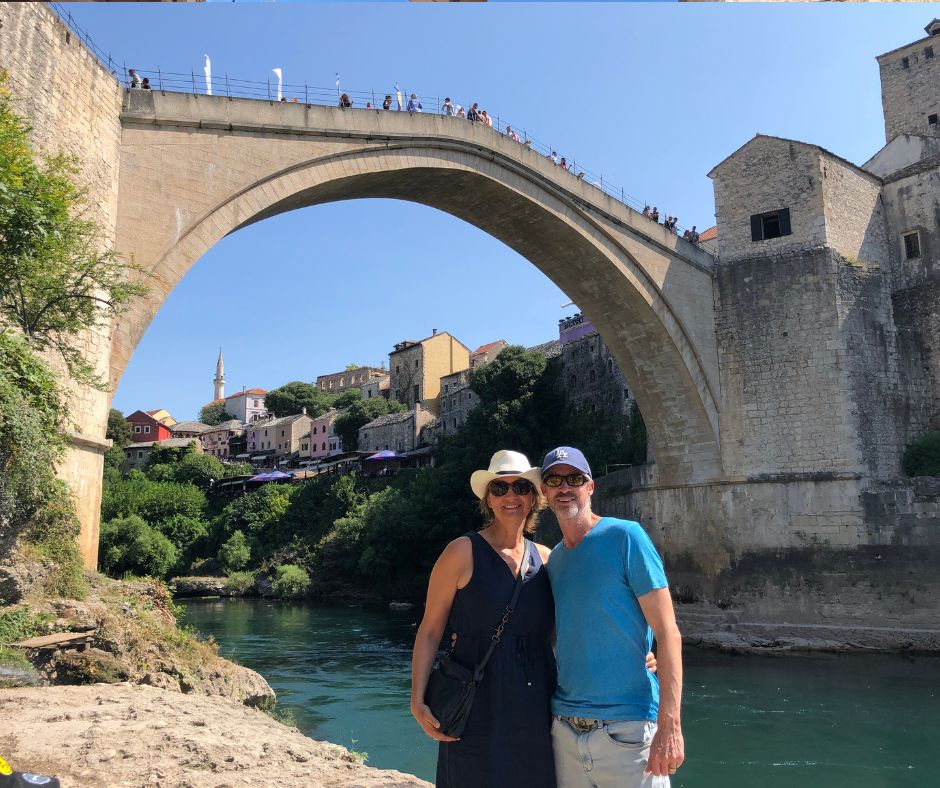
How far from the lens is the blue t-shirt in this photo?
2408 mm

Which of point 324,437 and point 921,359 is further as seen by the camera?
point 324,437

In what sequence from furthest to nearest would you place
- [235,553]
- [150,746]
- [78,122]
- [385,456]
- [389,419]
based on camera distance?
[389,419], [385,456], [235,553], [78,122], [150,746]

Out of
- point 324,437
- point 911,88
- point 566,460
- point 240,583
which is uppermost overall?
point 911,88

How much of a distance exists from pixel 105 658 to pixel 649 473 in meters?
12.6

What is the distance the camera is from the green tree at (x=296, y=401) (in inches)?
2525

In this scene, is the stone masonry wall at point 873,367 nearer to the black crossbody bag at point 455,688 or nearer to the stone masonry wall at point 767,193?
the stone masonry wall at point 767,193

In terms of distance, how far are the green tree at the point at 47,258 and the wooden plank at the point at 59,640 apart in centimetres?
239

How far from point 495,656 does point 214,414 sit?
8026cm

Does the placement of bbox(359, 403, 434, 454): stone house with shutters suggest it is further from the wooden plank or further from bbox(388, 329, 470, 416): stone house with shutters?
the wooden plank

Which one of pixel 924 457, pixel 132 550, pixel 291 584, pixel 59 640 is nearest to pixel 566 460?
pixel 59 640

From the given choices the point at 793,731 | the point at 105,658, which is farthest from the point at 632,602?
the point at 793,731

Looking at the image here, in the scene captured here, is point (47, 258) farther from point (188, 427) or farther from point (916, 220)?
point (188, 427)

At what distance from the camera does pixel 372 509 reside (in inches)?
1165

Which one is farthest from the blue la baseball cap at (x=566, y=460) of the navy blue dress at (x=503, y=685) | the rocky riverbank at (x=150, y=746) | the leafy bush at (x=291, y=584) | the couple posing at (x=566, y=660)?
the leafy bush at (x=291, y=584)
